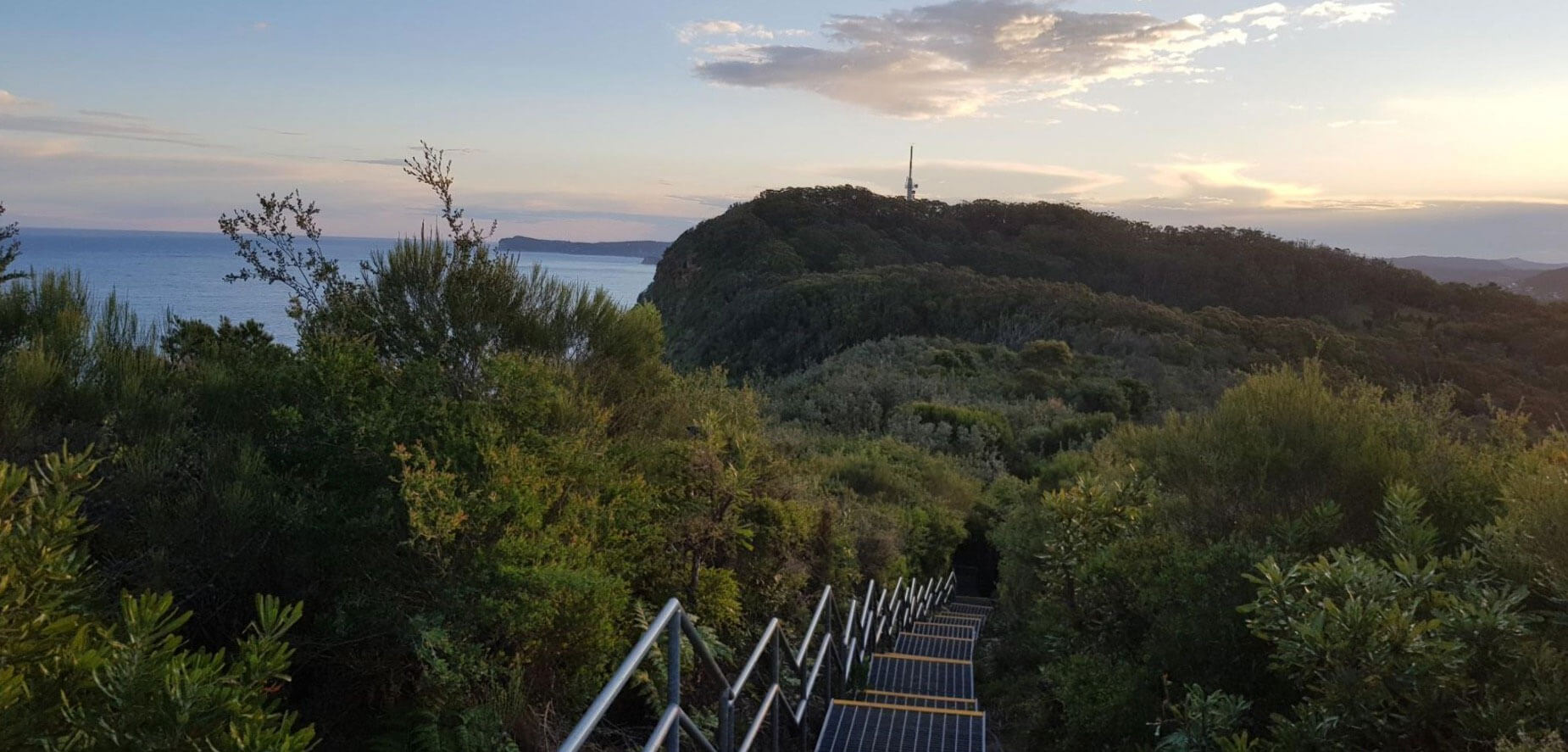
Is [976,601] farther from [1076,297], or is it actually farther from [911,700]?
[1076,297]

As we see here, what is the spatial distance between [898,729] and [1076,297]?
49143 mm

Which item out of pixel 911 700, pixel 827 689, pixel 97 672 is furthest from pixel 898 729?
pixel 97 672

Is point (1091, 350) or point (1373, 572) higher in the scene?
point (1373, 572)

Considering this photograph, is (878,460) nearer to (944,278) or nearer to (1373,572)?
(1373,572)

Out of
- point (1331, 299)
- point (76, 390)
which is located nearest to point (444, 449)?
point (76, 390)

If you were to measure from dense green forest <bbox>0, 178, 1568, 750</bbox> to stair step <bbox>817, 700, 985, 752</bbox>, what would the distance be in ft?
2.70

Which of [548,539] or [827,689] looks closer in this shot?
[548,539]

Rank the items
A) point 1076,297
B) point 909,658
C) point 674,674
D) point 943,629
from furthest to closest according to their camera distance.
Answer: point 1076,297 < point 943,629 < point 909,658 < point 674,674

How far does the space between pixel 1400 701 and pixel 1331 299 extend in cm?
7069

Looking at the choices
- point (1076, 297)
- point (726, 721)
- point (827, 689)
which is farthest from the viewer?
point (1076, 297)

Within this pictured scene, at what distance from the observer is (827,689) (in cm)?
695

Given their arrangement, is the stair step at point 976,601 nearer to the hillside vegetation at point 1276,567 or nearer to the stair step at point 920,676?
the hillside vegetation at point 1276,567

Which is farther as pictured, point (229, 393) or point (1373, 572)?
point (229, 393)

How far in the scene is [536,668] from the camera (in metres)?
5.25
